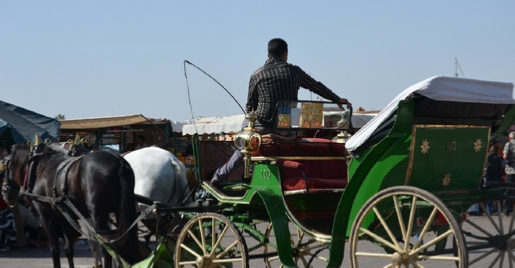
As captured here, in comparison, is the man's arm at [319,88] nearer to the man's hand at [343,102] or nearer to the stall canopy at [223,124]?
the man's hand at [343,102]

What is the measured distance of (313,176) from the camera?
19.0ft

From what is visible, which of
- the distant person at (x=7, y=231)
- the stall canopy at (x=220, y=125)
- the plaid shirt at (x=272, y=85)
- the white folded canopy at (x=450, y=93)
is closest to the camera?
the white folded canopy at (x=450, y=93)

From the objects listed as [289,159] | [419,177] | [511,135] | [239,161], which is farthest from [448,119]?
[511,135]

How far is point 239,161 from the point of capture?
6.01 m

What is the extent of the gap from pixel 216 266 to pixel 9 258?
5.00 metres

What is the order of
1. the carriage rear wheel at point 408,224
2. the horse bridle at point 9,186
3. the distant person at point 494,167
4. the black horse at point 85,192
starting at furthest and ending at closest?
the distant person at point 494,167 → the horse bridle at point 9,186 → the black horse at point 85,192 → the carriage rear wheel at point 408,224

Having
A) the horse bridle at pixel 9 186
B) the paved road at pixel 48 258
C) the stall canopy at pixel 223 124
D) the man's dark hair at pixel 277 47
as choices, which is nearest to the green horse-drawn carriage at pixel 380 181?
the man's dark hair at pixel 277 47

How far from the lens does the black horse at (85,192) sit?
6.39 meters

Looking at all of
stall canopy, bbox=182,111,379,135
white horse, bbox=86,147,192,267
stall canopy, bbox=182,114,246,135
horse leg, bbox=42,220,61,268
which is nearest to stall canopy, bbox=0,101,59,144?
stall canopy, bbox=182,111,379,135

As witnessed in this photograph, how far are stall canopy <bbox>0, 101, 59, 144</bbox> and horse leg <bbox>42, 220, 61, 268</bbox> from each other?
19.8 ft

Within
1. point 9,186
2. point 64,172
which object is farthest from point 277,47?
point 9,186

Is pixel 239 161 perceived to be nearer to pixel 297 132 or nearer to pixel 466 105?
pixel 297 132

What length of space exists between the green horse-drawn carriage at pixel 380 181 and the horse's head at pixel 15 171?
2945 millimetres

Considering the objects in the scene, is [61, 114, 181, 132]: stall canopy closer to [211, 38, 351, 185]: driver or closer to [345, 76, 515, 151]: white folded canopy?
[211, 38, 351, 185]: driver
